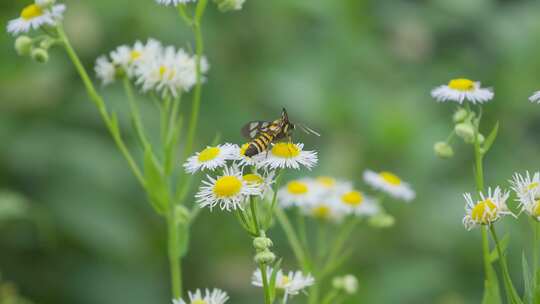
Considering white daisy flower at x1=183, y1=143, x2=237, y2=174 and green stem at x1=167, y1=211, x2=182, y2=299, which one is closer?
white daisy flower at x1=183, y1=143, x2=237, y2=174

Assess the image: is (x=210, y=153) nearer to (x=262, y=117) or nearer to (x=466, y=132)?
(x=466, y=132)

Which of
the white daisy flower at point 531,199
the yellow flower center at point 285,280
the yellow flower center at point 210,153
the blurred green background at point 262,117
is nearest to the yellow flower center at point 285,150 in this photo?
the yellow flower center at point 210,153

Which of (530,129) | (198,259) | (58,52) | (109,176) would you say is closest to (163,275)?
(198,259)

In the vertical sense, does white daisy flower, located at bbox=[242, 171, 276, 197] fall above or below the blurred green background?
below

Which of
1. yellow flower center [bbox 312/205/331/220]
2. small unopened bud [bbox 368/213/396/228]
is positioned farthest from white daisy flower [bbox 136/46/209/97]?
small unopened bud [bbox 368/213/396/228]

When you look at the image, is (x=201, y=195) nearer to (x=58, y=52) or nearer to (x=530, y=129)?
(x=58, y=52)

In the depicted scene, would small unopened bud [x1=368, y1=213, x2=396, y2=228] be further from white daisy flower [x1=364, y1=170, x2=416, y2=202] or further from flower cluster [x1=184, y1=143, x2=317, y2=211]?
flower cluster [x1=184, y1=143, x2=317, y2=211]

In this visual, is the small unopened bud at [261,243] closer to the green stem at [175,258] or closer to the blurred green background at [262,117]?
the green stem at [175,258]
